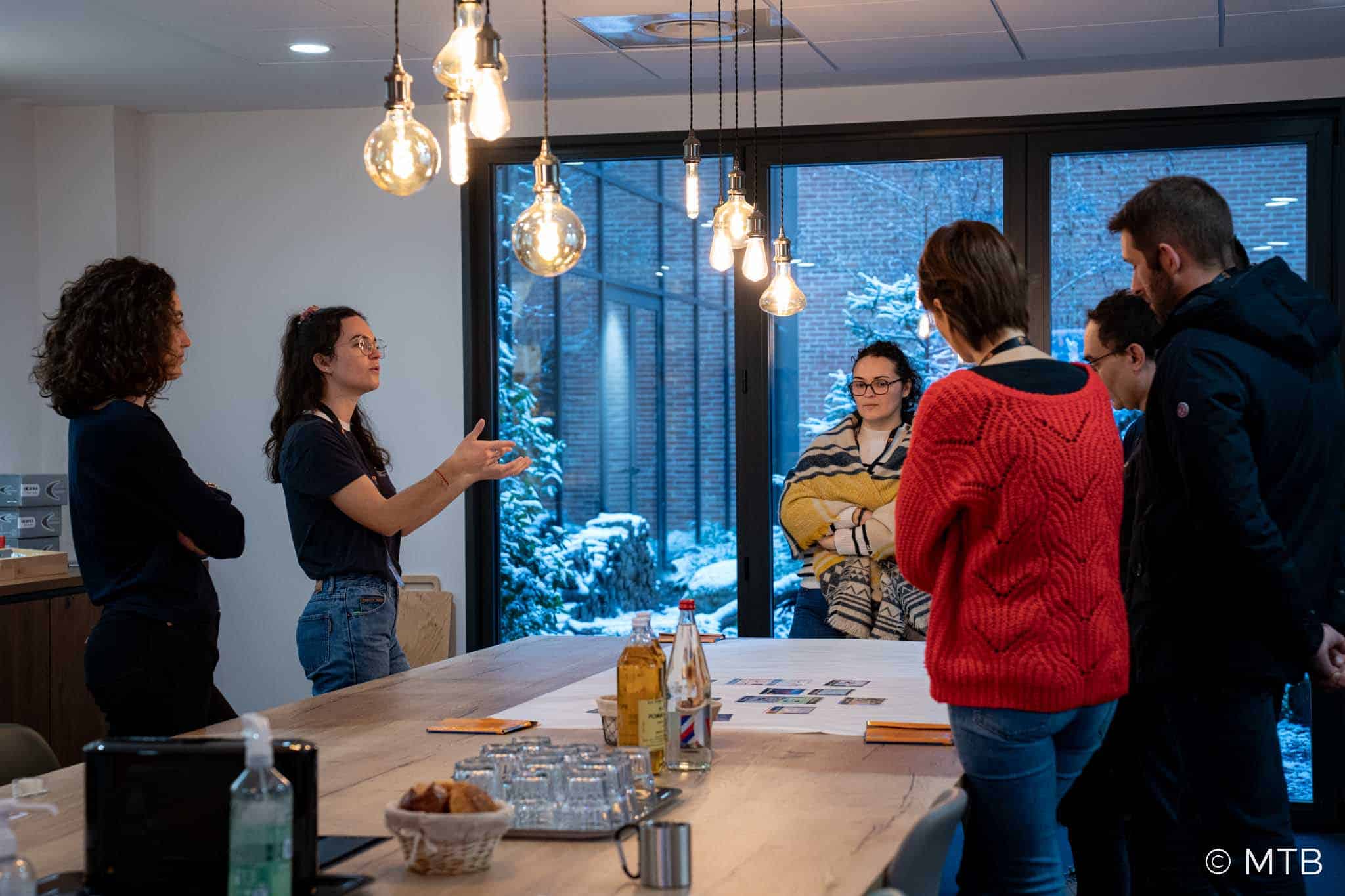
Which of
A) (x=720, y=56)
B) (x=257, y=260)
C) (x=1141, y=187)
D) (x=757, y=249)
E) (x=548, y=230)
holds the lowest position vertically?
(x=548, y=230)

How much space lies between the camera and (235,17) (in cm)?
429

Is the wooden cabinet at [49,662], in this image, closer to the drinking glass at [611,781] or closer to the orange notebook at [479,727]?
the orange notebook at [479,727]

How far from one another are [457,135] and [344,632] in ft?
5.18

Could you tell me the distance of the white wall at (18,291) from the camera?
5570 mm

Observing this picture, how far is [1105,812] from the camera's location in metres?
2.95

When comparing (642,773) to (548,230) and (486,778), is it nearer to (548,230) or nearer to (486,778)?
(486,778)

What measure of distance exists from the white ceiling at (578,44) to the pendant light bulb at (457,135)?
7.03 feet

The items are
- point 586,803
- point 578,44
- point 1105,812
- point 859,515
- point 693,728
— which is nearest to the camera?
point 586,803

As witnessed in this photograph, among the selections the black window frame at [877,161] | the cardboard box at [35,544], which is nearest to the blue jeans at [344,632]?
the black window frame at [877,161]

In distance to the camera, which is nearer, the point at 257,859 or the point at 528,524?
the point at 257,859

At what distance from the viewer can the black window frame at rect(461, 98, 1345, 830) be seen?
16.3 feet

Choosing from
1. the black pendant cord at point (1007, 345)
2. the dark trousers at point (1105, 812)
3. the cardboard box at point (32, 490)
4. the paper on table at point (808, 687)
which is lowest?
the dark trousers at point (1105, 812)

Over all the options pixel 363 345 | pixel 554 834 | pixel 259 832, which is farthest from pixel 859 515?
pixel 259 832

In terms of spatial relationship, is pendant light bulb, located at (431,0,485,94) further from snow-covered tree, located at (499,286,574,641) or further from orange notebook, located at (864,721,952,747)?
snow-covered tree, located at (499,286,574,641)
